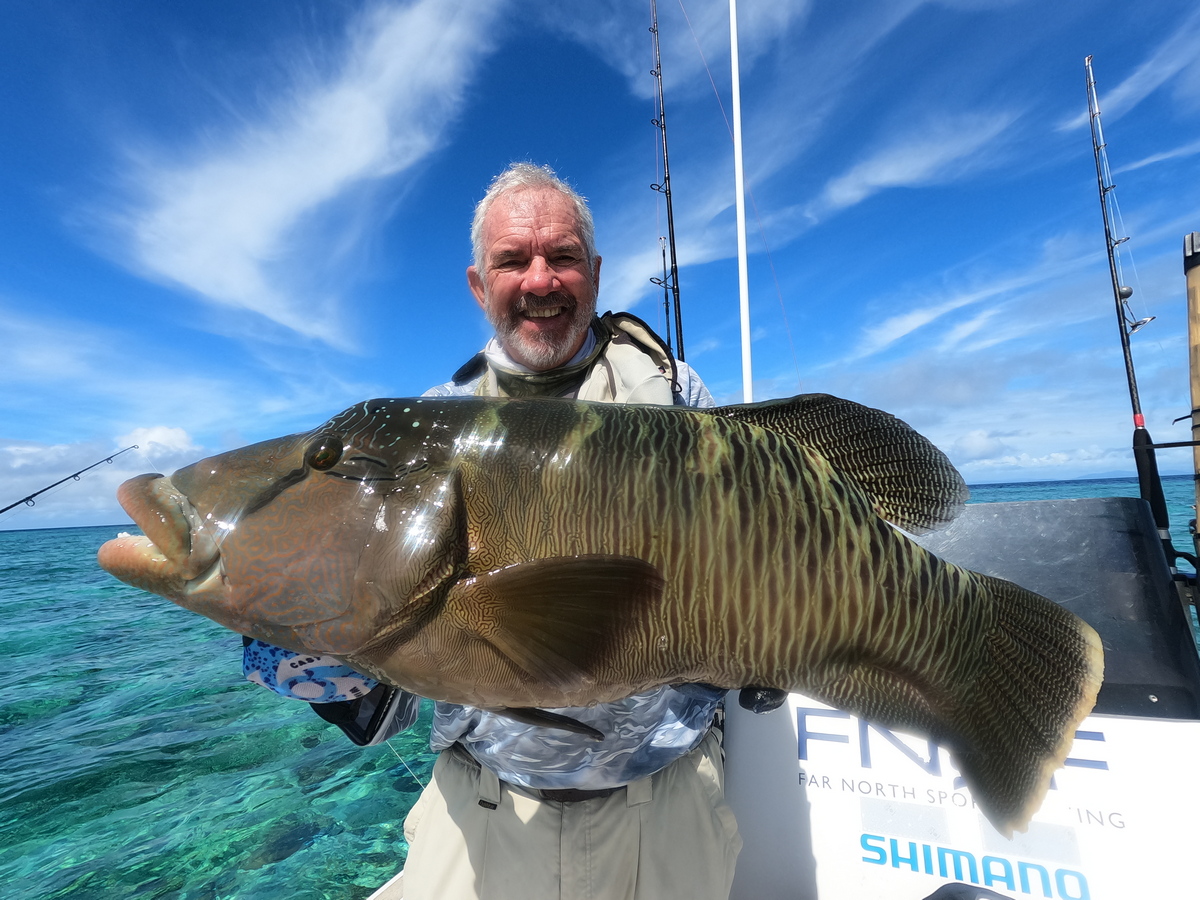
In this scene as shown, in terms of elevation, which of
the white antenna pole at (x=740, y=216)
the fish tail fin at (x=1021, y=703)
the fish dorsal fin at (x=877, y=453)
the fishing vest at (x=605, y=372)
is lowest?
the fish tail fin at (x=1021, y=703)

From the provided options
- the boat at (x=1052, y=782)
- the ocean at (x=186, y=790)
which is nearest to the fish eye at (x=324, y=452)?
the boat at (x=1052, y=782)

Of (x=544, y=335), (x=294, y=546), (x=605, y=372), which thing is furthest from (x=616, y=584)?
(x=544, y=335)

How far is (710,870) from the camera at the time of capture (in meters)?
2.48

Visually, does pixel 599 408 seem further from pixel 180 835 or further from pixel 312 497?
pixel 180 835

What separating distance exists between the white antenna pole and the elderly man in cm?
408

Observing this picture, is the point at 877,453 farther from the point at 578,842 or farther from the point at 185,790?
the point at 185,790

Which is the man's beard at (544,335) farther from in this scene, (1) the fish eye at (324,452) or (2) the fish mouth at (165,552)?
(2) the fish mouth at (165,552)

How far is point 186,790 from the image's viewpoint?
6.57 metres

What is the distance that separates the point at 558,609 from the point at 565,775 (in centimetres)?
116

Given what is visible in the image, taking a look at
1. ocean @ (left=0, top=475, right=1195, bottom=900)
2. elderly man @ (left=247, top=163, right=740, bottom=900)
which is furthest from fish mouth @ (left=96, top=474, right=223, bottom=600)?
ocean @ (left=0, top=475, right=1195, bottom=900)

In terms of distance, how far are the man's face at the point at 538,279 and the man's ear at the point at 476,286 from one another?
0.24 m

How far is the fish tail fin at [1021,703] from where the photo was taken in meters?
1.54

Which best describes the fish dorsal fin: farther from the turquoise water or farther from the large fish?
the turquoise water

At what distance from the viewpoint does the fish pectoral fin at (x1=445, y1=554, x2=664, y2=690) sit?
144 centimetres
